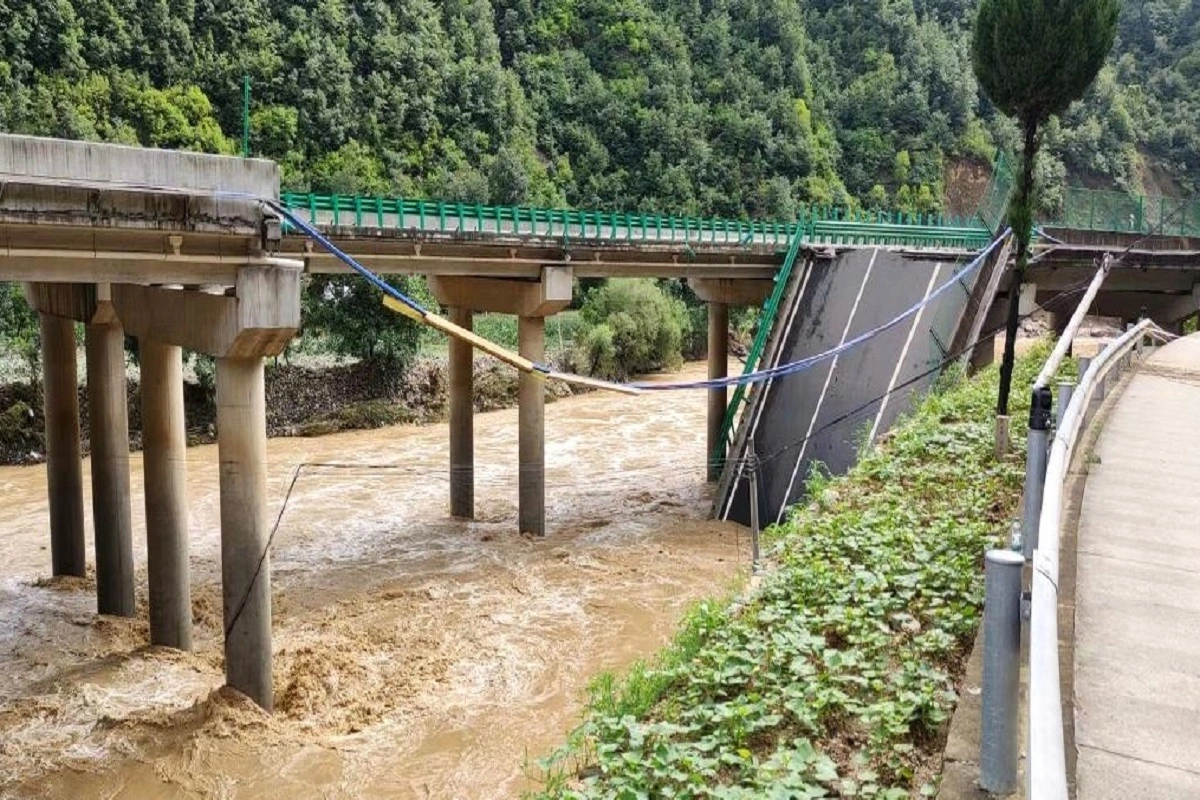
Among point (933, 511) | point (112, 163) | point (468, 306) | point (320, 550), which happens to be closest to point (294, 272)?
point (112, 163)

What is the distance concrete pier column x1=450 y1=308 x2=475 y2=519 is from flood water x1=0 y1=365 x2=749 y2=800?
1.77 feet

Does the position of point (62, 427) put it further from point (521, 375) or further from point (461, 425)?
point (521, 375)

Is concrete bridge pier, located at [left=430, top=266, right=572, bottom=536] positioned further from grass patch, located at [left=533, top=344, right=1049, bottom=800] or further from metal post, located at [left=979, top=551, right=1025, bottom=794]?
metal post, located at [left=979, top=551, right=1025, bottom=794]

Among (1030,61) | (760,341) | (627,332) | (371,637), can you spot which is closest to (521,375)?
(760,341)

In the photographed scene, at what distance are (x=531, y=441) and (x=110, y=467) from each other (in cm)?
816

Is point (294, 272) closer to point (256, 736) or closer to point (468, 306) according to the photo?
point (256, 736)

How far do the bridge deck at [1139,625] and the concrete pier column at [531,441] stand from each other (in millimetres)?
12466

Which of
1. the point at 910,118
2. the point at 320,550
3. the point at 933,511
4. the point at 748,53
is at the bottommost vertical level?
the point at 320,550

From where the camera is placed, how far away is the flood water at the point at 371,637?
10438 mm

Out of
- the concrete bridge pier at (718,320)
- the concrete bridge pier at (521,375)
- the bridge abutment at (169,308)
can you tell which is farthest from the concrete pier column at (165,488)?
the concrete bridge pier at (718,320)

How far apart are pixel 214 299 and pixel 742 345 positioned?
40788mm

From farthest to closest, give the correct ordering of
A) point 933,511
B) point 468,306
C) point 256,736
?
1. point 468,306
2. point 256,736
3. point 933,511

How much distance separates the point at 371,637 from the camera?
47.0ft

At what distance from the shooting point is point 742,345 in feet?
166
